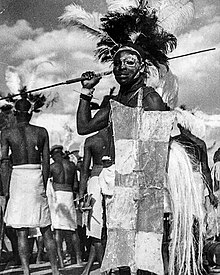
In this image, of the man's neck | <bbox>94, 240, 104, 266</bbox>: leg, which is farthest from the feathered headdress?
<bbox>94, 240, 104, 266</bbox>: leg

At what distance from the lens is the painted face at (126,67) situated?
421 cm

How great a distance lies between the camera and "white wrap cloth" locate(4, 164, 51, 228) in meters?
5.20

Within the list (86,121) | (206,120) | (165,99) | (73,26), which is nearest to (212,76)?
(206,120)

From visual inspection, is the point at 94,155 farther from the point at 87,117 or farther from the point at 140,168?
the point at 140,168

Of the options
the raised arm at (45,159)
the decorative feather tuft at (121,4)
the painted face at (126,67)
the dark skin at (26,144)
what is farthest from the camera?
the raised arm at (45,159)

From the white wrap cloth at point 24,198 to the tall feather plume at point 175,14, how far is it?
4.90ft

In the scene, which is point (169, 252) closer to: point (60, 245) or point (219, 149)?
point (60, 245)

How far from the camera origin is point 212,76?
6477 millimetres

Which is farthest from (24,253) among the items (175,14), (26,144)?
(175,14)

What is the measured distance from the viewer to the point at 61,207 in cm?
700

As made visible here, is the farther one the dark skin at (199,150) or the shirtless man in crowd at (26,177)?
the dark skin at (199,150)

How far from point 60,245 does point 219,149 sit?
7.55 feet

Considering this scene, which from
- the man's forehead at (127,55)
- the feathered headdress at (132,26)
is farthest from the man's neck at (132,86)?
the feathered headdress at (132,26)

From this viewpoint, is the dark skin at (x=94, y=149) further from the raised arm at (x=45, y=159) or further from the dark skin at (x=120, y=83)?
the dark skin at (x=120, y=83)
